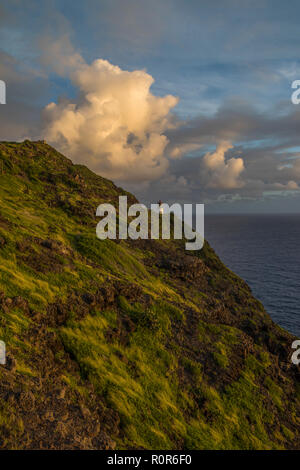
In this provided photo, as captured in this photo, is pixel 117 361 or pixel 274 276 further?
pixel 274 276

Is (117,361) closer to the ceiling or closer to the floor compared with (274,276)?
closer to the ceiling

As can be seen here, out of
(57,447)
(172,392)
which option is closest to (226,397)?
(172,392)

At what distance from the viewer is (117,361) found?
1889 centimetres

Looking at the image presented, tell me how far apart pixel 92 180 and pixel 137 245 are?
111 feet

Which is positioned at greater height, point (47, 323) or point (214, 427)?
point (47, 323)

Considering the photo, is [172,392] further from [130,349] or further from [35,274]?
[35,274]

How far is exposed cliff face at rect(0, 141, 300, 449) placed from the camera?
45.0 ft

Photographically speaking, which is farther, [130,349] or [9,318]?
[130,349]

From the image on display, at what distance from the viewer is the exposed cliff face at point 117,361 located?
45.0 feet

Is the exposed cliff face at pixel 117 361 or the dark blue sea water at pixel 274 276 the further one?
the dark blue sea water at pixel 274 276

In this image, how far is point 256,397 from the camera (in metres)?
21.9

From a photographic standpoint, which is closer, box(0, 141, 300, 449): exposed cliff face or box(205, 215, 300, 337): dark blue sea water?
box(0, 141, 300, 449): exposed cliff face
